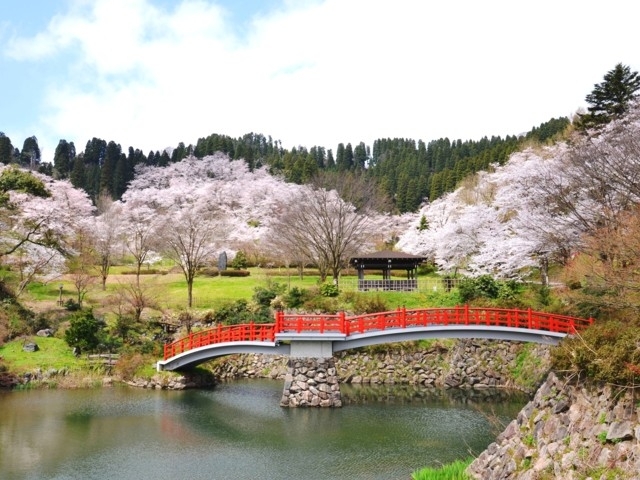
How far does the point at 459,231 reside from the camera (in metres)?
37.7

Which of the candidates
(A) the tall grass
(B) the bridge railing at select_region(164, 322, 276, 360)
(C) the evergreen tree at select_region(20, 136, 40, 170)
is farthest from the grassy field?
(C) the evergreen tree at select_region(20, 136, 40, 170)

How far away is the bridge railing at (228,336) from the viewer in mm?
22750

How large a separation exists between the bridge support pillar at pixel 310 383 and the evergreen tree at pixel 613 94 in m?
22.9

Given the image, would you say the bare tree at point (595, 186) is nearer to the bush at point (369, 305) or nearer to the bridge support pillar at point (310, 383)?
the bush at point (369, 305)

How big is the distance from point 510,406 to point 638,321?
10.3m

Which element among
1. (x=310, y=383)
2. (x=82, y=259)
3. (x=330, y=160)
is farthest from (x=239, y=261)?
(x=330, y=160)

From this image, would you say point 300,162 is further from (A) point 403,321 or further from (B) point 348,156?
(A) point 403,321

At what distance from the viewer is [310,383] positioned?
71.1 ft

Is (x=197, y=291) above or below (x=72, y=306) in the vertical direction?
above

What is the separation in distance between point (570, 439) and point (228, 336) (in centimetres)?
1556

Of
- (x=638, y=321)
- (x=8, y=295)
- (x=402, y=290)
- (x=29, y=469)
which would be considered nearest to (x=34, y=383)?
(x=8, y=295)

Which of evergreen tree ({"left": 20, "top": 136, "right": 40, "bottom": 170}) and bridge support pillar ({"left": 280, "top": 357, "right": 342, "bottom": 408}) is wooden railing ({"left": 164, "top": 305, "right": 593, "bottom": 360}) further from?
evergreen tree ({"left": 20, "top": 136, "right": 40, "bottom": 170})

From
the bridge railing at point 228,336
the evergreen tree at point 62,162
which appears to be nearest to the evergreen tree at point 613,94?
the bridge railing at point 228,336

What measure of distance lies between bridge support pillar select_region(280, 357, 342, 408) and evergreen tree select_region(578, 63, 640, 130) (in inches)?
901
